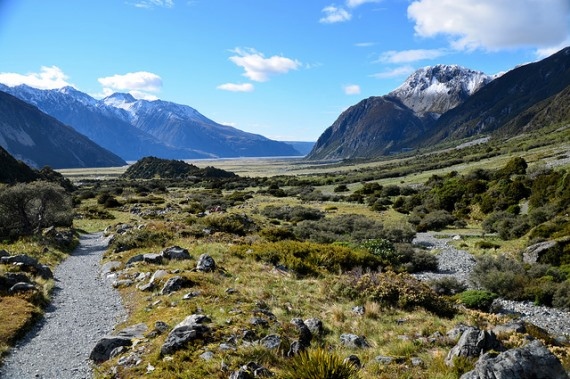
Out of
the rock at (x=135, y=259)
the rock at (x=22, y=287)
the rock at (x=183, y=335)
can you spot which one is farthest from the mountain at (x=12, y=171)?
the rock at (x=183, y=335)

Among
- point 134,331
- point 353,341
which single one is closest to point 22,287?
point 134,331

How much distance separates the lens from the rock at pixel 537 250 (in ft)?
79.3

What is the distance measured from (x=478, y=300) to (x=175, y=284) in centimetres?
1293

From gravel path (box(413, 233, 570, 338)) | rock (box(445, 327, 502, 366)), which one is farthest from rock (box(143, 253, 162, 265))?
rock (box(445, 327, 502, 366))

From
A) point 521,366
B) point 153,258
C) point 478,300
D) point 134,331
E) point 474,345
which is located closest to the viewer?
point 521,366

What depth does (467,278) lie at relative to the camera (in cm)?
2256

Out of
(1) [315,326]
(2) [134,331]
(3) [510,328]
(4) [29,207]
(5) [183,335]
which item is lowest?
(3) [510,328]

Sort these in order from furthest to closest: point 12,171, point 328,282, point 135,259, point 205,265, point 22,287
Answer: point 12,171
point 135,259
point 205,265
point 328,282
point 22,287

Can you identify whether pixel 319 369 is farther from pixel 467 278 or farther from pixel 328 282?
pixel 467 278

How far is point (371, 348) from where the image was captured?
32.0 ft

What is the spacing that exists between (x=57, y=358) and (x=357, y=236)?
2693cm

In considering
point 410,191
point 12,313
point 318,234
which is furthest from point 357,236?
point 410,191

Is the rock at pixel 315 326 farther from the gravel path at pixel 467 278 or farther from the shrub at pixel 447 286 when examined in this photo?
the shrub at pixel 447 286

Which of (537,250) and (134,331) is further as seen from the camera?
(537,250)
